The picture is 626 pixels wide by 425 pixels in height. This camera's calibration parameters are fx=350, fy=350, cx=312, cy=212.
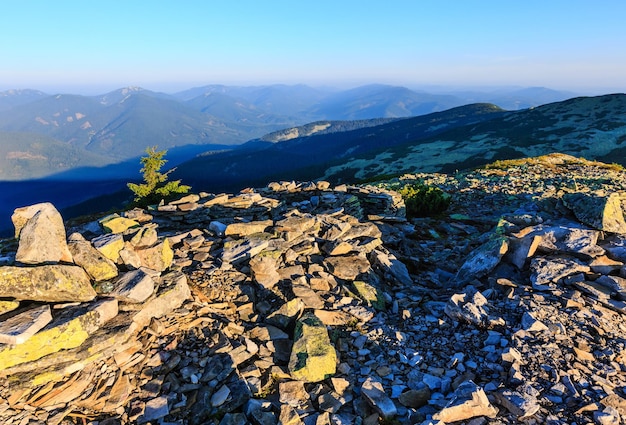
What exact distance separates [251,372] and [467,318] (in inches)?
217

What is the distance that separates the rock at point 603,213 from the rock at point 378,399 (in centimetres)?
1110

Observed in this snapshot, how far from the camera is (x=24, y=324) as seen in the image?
702cm

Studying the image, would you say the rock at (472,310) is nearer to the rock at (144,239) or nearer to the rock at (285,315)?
the rock at (285,315)

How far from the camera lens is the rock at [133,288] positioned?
8.57m

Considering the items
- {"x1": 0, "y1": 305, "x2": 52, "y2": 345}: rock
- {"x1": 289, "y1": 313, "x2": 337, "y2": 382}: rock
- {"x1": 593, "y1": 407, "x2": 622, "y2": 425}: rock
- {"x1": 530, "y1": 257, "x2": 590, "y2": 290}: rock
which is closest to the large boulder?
{"x1": 0, "y1": 305, "x2": 52, "y2": 345}: rock

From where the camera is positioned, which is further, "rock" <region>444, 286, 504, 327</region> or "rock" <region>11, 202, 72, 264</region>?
"rock" <region>444, 286, 504, 327</region>

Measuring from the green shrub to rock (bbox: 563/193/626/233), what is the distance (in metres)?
8.17

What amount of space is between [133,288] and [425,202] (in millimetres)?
18010

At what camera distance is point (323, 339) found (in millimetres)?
8375

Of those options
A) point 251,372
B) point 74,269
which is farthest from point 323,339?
point 74,269

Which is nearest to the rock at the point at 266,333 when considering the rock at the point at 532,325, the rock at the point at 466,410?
the rock at the point at 466,410

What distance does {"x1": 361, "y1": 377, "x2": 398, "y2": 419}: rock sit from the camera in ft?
22.0

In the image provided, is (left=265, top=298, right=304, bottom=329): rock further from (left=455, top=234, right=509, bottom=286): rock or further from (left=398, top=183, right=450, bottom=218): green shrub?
(left=398, top=183, right=450, bottom=218): green shrub

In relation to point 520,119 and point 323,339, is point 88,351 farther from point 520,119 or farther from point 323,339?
point 520,119
